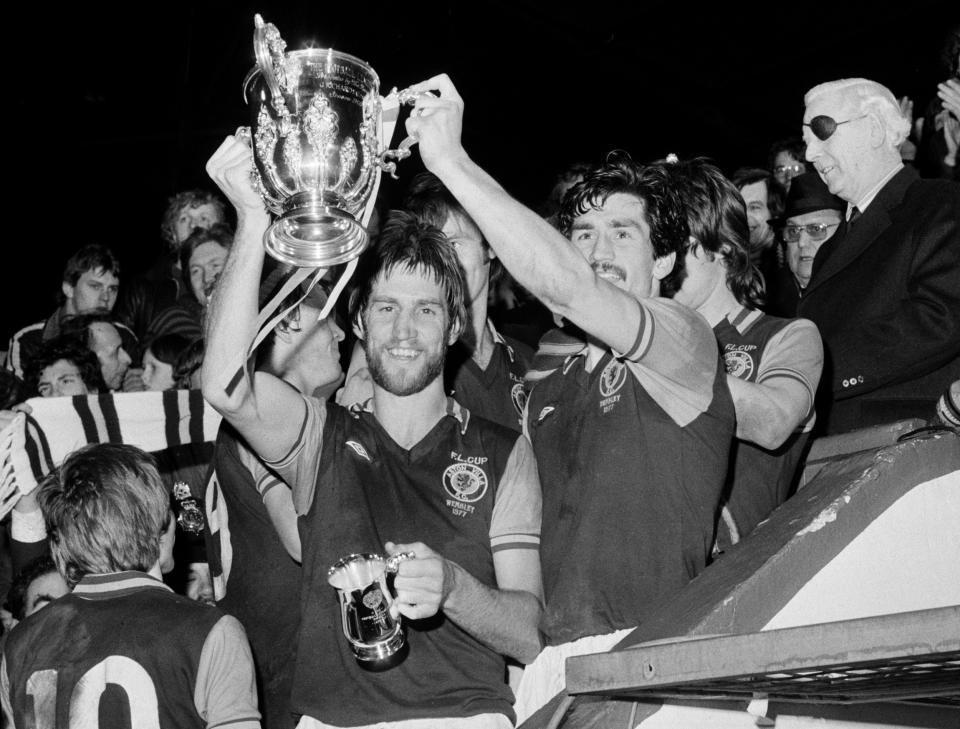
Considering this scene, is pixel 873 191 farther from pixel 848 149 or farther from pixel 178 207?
pixel 178 207

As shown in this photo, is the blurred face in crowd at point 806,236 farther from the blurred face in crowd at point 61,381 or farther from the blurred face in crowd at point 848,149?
the blurred face in crowd at point 61,381

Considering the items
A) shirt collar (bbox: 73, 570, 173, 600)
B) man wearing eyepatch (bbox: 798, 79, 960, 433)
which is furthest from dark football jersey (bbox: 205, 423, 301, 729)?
man wearing eyepatch (bbox: 798, 79, 960, 433)

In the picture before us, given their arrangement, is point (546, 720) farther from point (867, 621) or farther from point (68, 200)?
point (68, 200)

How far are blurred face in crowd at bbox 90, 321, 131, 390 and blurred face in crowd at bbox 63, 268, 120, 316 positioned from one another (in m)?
0.65

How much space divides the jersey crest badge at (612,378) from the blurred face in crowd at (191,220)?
373cm

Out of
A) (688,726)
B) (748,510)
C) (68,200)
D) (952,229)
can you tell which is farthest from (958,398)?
(68,200)

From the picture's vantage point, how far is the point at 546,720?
2432 mm

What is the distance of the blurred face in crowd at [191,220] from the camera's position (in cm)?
664

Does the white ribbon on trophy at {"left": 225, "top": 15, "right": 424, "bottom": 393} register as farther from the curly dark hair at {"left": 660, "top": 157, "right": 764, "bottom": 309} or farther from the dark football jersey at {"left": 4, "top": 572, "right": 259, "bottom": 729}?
the curly dark hair at {"left": 660, "top": 157, "right": 764, "bottom": 309}

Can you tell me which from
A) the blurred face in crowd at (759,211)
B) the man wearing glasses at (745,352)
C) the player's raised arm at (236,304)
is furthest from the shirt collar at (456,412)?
the blurred face in crowd at (759,211)

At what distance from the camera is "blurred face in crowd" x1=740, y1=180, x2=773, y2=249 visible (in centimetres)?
601

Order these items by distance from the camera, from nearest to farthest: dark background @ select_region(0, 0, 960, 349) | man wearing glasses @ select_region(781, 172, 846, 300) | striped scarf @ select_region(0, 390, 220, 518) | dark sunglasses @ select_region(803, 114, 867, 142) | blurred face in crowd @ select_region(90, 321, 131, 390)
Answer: dark sunglasses @ select_region(803, 114, 867, 142)
striped scarf @ select_region(0, 390, 220, 518)
man wearing glasses @ select_region(781, 172, 846, 300)
blurred face in crowd @ select_region(90, 321, 131, 390)
dark background @ select_region(0, 0, 960, 349)

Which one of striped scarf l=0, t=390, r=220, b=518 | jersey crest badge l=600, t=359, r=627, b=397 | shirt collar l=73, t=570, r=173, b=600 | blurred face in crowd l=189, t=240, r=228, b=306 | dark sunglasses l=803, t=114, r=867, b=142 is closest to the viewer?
shirt collar l=73, t=570, r=173, b=600

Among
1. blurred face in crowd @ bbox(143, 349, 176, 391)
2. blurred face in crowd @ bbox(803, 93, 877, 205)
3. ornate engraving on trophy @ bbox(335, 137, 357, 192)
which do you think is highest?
blurred face in crowd @ bbox(803, 93, 877, 205)
